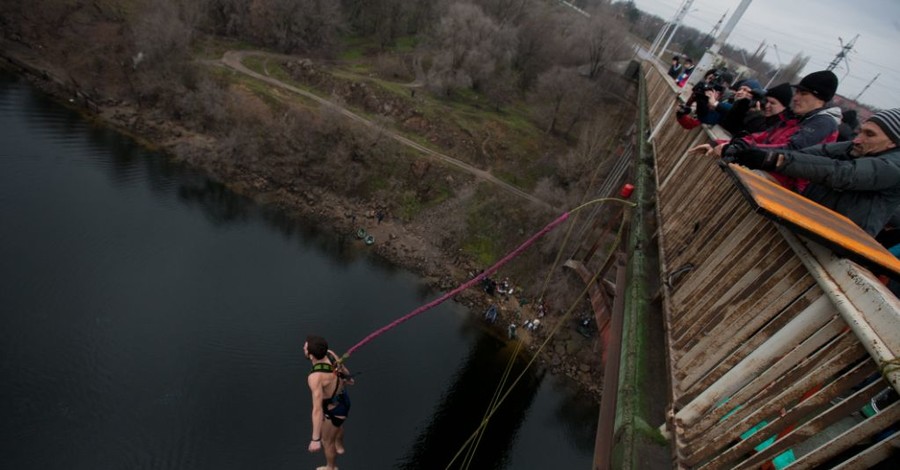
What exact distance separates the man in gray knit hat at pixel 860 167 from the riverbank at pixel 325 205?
79.7 ft

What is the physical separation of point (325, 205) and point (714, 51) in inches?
1109

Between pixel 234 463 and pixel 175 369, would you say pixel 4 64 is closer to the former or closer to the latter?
pixel 175 369

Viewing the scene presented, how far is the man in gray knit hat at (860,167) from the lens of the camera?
3.75m

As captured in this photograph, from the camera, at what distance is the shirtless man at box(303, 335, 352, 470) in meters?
6.44

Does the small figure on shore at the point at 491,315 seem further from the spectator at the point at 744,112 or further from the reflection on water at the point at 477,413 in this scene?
the spectator at the point at 744,112

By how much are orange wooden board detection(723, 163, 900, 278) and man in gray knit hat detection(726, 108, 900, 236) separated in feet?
0.75

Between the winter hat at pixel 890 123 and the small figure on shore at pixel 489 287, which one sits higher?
the winter hat at pixel 890 123

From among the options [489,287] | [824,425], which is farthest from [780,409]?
[489,287]

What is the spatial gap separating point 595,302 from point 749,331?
7498 mm

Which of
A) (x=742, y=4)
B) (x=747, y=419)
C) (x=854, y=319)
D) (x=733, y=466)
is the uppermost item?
(x=742, y=4)

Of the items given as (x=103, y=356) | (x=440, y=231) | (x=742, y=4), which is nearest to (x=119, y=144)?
(x=103, y=356)

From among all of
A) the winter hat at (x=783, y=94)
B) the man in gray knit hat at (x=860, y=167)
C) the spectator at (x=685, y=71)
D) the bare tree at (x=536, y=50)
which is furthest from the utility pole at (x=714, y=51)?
the bare tree at (x=536, y=50)

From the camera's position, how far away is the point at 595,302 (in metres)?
11.3

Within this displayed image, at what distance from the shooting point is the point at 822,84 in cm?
530
